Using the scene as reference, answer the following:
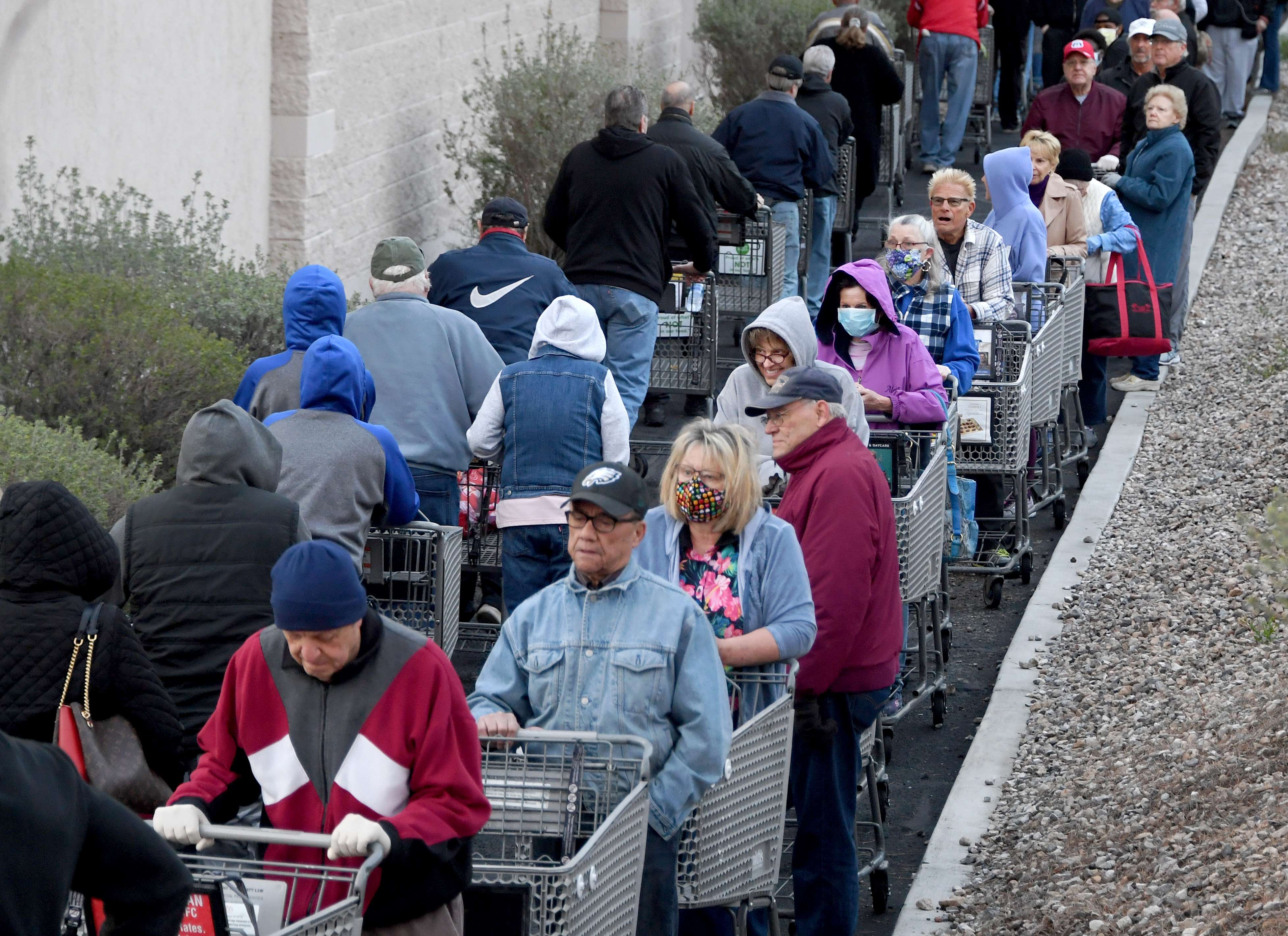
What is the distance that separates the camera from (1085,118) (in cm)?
1312

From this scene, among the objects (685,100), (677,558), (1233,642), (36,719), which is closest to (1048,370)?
(1233,642)

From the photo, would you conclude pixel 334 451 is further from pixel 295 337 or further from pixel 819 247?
pixel 819 247

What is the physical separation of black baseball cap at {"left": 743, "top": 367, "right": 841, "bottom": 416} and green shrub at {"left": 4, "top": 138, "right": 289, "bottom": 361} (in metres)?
3.34

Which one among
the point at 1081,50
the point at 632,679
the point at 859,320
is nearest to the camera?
the point at 632,679

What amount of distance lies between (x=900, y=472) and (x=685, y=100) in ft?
14.3

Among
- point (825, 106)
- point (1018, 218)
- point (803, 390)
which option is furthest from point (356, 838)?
point (825, 106)

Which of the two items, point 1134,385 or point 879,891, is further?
point 1134,385

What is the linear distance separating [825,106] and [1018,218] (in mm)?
3650

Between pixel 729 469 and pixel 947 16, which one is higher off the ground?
pixel 947 16

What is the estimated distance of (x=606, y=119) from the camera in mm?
9695

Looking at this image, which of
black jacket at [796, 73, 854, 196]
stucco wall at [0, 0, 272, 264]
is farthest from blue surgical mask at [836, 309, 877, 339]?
black jacket at [796, 73, 854, 196]

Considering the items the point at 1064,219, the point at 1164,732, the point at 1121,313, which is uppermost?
the point at 1064,219

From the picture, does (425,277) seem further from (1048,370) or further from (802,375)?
(1048,370)

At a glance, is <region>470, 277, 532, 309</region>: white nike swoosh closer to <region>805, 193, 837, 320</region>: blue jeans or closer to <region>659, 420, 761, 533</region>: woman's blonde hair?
<region>659, 420, 761, 533</region>: woman's blonde hair
